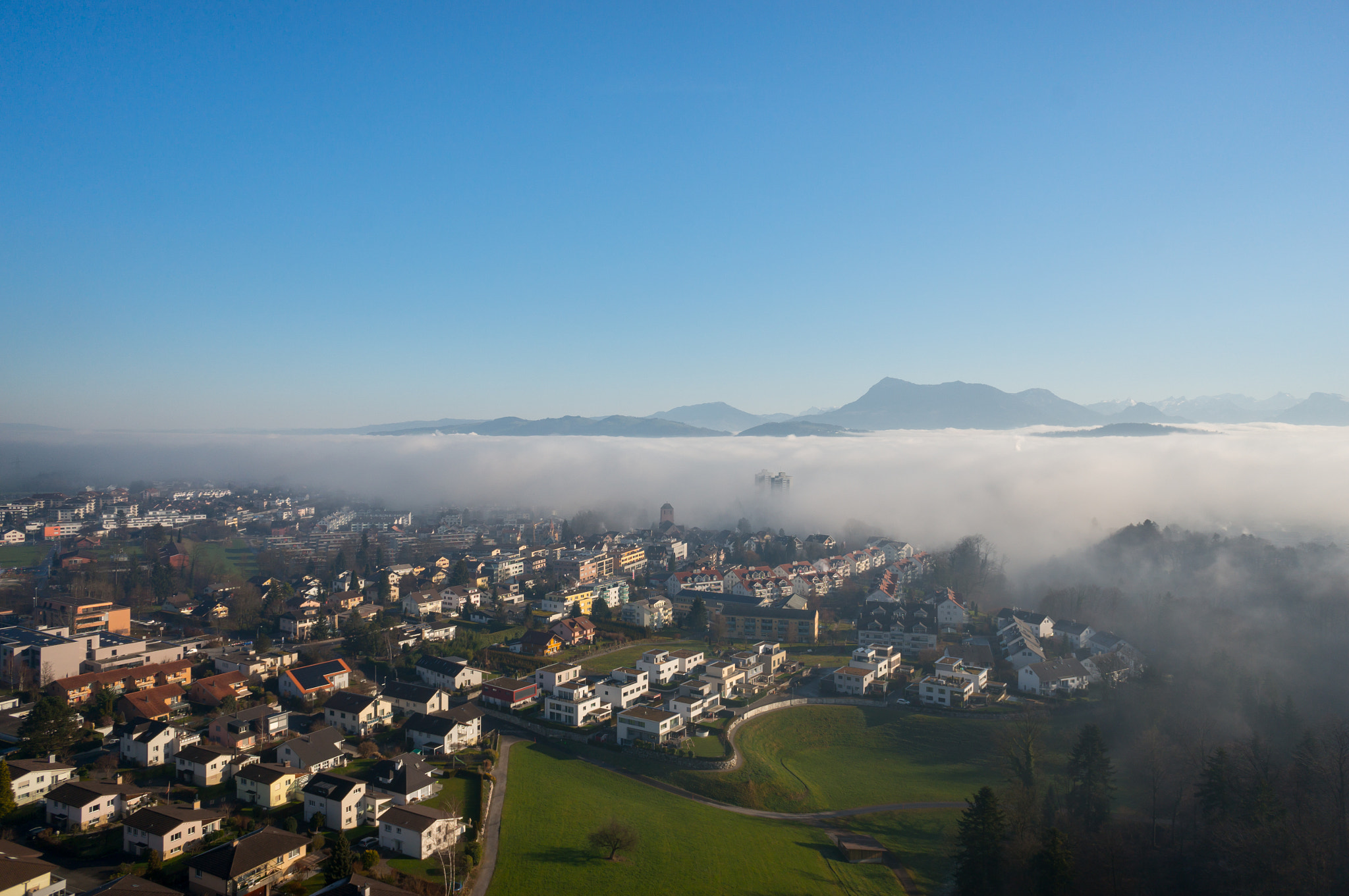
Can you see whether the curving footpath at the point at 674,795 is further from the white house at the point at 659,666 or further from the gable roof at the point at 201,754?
the gable roof at the point at 201,754

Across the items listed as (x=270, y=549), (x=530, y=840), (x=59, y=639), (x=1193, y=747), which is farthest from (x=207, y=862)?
(x=270, y=549)

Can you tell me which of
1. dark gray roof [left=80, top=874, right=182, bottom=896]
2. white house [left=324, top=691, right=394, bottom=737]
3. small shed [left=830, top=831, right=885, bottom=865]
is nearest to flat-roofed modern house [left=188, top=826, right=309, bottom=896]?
dark gray roof [left=80, top=874, right=182, bottom=896]

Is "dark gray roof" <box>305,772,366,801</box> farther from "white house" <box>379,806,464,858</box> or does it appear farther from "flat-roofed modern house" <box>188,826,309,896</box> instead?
"flat-roofed modern house" <box>188,826,309,896</box>

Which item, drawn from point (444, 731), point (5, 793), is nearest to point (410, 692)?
point (444, 731)

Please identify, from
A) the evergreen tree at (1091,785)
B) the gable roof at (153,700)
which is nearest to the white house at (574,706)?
the gable roof at (153,700)

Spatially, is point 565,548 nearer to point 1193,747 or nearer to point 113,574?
point 113,574

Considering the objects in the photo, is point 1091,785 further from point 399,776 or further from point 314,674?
point 314,674
